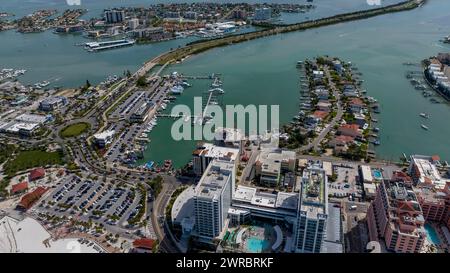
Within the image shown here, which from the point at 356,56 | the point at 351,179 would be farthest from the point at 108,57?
the point at 351,179

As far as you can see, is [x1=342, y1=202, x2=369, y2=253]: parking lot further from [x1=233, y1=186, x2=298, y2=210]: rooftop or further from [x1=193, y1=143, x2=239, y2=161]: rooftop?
[x1=193, y1=143, x2=239, y2=161]: rooftop

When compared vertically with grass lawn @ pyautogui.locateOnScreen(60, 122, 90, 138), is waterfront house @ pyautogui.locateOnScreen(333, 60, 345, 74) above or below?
above

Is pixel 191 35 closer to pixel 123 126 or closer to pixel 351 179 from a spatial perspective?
pixel 123 126

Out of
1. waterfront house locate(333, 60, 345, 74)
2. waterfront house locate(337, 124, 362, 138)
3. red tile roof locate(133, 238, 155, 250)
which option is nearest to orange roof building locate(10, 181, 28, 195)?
red tile roof locate(133, 238, 155, 250)

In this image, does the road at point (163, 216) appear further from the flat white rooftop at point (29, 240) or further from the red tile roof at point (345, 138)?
the red tile roof at point (345, 138)

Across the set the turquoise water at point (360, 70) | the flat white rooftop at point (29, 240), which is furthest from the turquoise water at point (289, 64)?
the flat white rooftop at point (29, 240)

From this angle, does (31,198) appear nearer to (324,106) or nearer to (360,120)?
(324,106)
